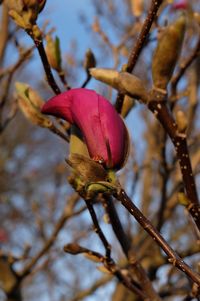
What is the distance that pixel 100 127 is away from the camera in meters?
0.52

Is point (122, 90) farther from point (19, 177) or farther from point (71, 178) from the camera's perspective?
point (19, 177)

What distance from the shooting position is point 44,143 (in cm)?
1060

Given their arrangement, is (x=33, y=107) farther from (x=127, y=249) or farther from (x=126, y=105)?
(x=127, y=249)

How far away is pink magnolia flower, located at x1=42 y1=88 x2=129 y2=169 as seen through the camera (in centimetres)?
51

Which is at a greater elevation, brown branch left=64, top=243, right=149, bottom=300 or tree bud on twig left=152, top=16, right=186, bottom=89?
tree bud on twig left=152, top=16, right=186, bottom=89

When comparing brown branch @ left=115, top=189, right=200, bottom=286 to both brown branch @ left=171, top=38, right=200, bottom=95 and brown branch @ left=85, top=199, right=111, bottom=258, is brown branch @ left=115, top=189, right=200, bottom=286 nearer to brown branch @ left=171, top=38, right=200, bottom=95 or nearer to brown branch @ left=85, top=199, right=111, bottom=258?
brown branch @ left=85, top=199, right=111, bottom=258

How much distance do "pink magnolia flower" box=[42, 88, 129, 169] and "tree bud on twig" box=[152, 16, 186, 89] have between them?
64mm

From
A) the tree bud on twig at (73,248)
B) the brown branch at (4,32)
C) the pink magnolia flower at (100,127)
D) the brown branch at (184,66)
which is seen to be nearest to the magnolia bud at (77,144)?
the pink magnolia flower at (100,127)

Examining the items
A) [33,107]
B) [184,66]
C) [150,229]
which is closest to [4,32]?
[184,66]

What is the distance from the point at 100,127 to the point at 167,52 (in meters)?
0.11

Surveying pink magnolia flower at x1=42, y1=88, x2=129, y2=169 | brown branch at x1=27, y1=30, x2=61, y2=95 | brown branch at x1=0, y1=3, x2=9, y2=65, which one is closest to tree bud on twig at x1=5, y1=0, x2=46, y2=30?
brown branch at x1=27, y1=30, x2=61, y2=95

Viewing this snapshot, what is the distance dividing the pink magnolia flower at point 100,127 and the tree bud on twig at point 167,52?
0.21 feet

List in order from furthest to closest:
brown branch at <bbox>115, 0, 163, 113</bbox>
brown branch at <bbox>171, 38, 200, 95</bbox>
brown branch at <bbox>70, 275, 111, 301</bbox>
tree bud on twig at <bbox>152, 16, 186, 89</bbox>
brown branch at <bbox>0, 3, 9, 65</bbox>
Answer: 1. brown branch at <bbox>70, 275, 111, 301</bbox>
2. brown branch at <bbox>0, 3, 9, 65</bbox>
3. brown branch at <bbox>171, 38, 200, 95</bbox>
4. brown branch at <bbox>115, 0, 163, 113</bbox>
5. tree bud on twig at <bbox>152, 16, 186, 89</bbox>

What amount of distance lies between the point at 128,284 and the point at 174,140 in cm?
38
